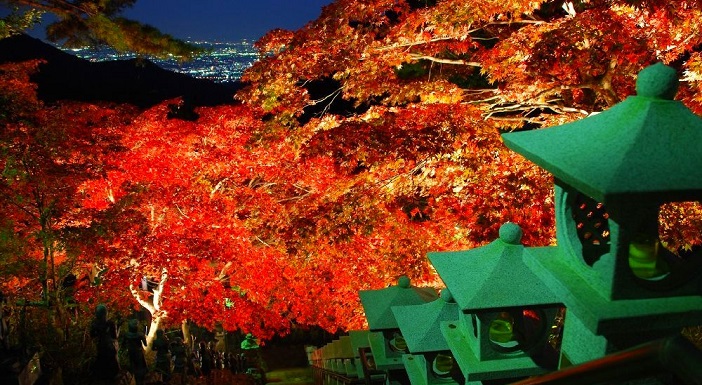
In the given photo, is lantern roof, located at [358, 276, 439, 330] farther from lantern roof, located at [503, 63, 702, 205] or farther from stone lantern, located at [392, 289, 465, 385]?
lantern roof, located at [503, 63, 702, 205]

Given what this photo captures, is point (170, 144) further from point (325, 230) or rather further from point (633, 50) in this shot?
point (633, 50)

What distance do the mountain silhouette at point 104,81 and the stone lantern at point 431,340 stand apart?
95.0 feet

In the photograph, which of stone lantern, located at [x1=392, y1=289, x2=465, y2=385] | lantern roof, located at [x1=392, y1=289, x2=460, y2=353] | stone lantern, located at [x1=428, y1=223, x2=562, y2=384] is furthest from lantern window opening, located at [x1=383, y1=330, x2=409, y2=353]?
stone lantern, located at [x1=428, y1=223, x2=562, y2=384]

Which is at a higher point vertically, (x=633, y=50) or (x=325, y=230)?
(x=633, y=50)

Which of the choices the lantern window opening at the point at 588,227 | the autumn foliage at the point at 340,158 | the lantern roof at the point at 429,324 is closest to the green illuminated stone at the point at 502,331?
the lantern roof at the point at 429,324

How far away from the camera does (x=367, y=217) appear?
8625 mm

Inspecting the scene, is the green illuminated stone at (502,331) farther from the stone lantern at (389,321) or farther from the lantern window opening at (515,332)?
the stone lantern at (389,321)

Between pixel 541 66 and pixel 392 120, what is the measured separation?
2.36m

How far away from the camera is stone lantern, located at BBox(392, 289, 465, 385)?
382 cm

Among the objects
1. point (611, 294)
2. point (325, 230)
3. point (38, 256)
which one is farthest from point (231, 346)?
point (611, 294)

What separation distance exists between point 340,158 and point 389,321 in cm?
378

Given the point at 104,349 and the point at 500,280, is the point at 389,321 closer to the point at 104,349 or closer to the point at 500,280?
the point at 500,280

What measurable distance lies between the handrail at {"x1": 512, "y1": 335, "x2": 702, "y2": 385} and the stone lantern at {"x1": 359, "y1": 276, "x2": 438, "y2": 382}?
11.4ft

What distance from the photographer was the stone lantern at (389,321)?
5141 millimetres
